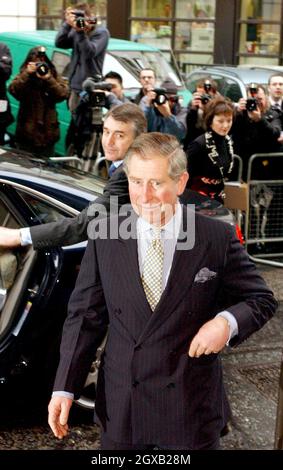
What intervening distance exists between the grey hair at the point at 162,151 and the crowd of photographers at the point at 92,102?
18.0 feet

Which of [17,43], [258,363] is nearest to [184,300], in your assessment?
[258,363]

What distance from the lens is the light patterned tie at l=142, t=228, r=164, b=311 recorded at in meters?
2.90

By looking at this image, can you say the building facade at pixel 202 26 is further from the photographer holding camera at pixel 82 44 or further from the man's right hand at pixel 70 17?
the man's right hand at pixel 70 17

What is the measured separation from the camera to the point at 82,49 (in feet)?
31.6

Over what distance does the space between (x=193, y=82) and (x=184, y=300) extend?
1133 centimetres

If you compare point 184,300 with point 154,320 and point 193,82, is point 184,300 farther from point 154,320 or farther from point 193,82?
point 193,82

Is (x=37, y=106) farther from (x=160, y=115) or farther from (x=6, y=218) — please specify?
(x=6, y=218)

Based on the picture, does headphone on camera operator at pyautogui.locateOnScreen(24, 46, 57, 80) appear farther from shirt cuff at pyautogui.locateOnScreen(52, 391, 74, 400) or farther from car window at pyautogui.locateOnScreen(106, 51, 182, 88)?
shirt cuff at pyautogui.locateOnScreen(52, 391, 74, 400)

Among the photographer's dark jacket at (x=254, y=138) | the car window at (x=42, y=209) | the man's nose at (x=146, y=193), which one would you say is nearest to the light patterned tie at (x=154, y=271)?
the man's nose at (x=146, y=193)

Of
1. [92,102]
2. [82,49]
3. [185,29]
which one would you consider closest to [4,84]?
[82,49]

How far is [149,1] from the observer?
22.6 meters

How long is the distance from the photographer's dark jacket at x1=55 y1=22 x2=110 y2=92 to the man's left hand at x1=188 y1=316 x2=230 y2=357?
718 centimetres

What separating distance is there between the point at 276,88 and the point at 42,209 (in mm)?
5464

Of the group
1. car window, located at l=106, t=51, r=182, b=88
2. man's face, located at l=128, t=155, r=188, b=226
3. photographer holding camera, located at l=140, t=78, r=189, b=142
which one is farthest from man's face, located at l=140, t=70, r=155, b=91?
man's face, located at l=128, t=155, r=188, b=226
